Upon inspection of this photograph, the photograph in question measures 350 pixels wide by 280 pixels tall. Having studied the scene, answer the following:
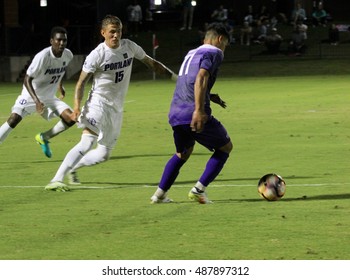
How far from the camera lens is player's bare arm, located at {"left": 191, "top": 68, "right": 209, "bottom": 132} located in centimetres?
1234

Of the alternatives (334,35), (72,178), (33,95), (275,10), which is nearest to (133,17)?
(275,10)

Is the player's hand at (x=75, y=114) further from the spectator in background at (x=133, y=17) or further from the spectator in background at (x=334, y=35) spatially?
the spectator in background at (x=133, y=17)

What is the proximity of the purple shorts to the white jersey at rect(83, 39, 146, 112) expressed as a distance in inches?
75.8

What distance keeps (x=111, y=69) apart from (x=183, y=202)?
218 centimetres

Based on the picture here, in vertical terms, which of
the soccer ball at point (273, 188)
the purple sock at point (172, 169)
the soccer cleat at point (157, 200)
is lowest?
the soccer cleat at point (157, 200)

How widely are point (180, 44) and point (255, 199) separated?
133 feet

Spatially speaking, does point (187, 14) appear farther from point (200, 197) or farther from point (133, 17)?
point (200, 197)

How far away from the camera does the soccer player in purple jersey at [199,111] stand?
1238 cm

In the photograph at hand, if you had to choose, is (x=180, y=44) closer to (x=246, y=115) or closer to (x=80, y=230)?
(x=246, y=115)

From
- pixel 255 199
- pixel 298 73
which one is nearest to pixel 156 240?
pixel 255 199

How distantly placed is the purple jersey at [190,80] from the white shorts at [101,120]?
1877 millimetres

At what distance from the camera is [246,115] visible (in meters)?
27.0

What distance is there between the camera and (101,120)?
14.5m

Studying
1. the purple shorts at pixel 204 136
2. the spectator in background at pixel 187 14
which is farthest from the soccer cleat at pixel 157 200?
the spectator in background at pixel 187 14
